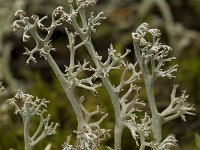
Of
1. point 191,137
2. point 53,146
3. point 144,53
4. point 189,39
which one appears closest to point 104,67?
point 144,53

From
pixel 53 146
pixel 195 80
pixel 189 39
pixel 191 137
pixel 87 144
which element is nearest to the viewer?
pixel 87 144

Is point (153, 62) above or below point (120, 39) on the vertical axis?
below

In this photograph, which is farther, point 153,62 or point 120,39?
point 120,39

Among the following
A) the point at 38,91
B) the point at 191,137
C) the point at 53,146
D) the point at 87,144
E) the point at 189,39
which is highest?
the point at 189,39

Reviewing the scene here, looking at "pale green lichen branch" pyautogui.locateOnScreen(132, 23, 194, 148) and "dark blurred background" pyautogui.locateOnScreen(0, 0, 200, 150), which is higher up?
"dark blurred background" pyautogui.locateOnScreen(0, 0, 200, 150)

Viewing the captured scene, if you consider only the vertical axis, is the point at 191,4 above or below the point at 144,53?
above

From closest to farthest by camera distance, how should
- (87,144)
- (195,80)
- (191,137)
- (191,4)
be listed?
(87,144) < (191,137) < (195,80) < (191,4)

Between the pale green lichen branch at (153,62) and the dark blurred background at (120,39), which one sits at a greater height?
the dark blurred background at (120,39)

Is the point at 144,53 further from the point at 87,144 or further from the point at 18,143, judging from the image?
the point at 18,143

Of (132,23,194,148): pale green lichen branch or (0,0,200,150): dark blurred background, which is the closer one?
(132,23,194,148): pale green lichen branch

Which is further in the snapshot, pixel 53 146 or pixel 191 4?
pixel 191 4

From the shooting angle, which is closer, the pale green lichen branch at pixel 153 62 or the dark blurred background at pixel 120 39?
the pale green lichen branch at pixel 153 62
